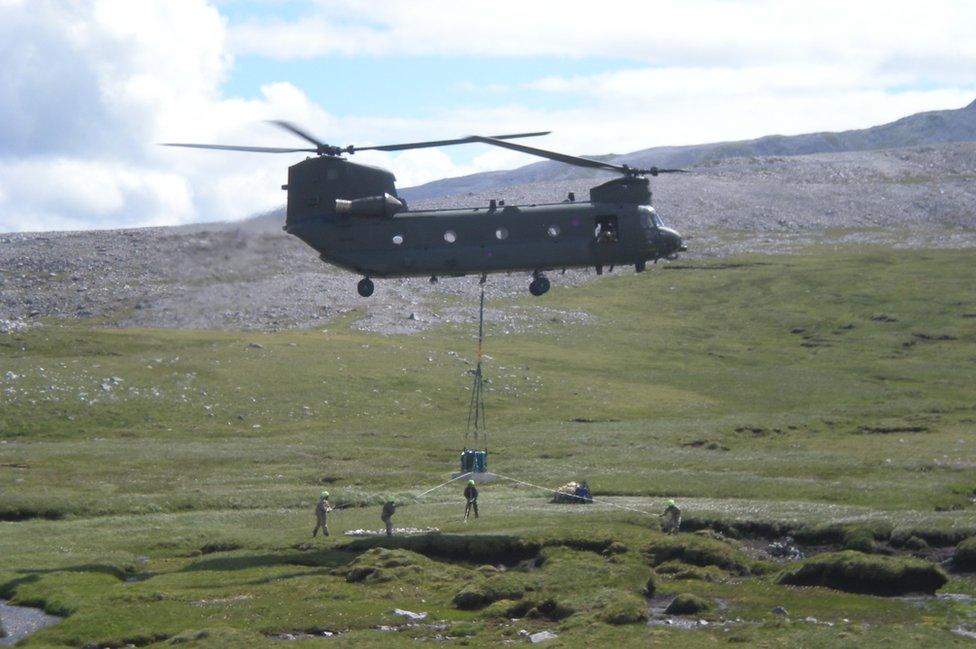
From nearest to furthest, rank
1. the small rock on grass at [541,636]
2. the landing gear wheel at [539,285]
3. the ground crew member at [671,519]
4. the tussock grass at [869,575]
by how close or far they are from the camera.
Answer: the small rock on grass at [541,636]
the tussock grass at [869,575]
the ground crew member at [671,519]
the landing gear wheel at [539,285]

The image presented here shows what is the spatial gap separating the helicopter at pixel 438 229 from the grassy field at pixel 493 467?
35.6 feet

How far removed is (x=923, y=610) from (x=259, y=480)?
37.1 meters

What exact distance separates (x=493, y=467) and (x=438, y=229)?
23.8m

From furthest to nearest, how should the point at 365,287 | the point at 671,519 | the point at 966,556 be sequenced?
the point at 671,519, the point at 365,287, the point at 966,556

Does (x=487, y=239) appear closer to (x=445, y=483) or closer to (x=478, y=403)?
(x=445, y=483)

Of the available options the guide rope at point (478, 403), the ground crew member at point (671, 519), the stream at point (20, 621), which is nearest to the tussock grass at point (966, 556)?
the ground crew member at point (671, 519)

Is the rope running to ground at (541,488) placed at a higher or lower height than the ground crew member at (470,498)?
lower

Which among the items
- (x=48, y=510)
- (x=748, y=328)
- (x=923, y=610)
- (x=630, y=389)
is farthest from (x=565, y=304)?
(x=923, y=610)

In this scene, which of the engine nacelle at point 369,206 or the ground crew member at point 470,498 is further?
the ground crew member at point 470,498

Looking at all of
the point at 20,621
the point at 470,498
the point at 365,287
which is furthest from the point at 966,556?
the point at 20,621

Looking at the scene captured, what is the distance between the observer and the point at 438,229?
51.2 metres

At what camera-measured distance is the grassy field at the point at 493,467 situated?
137ft

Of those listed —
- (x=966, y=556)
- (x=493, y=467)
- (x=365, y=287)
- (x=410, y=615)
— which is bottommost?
(x=493, y=467)

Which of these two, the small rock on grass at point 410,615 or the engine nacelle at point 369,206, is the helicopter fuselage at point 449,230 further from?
the small rock on grass at point 410,615
